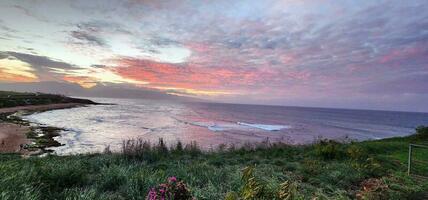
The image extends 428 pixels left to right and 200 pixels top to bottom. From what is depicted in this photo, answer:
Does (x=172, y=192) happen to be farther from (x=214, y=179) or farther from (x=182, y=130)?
(x=182, y=130)

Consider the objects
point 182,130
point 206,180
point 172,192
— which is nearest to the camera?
point 172,192

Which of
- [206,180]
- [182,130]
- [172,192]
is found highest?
[172,192]

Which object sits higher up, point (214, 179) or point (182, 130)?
point (214, 179)

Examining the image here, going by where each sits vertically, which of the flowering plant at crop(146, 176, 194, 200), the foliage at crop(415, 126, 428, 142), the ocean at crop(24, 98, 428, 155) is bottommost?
the ocean at crop(24, 98, 428, 155)

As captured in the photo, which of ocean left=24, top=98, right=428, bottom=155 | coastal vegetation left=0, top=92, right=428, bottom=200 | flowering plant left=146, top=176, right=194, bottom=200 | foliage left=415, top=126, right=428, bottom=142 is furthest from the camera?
ocean left=24, top=98, right=428, bottom=155

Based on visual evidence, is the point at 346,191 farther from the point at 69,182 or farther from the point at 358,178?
the point at 69,182

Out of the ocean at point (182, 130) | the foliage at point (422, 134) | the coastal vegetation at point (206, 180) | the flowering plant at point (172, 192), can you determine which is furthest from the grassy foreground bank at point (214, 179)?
the ocean at point (182, 130)

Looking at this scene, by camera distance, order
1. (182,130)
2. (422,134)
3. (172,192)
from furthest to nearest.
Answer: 1. (182,130)
2. (422,134)
3. (172,192)

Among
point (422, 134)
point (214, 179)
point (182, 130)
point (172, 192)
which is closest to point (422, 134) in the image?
point (422, 134)

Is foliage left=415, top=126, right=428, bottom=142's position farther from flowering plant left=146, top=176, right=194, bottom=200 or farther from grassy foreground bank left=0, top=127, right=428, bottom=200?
flowering plant left=146, top=176, right=194, bottom=200

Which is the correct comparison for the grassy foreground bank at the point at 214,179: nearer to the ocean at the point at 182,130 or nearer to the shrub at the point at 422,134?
the shrub at the point at 422,134

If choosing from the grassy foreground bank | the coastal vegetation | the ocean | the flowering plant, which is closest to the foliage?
the ocean

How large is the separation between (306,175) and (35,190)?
6789 mm

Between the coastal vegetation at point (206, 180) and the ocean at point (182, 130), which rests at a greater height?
the coastal vegetation at point (206, 180)
